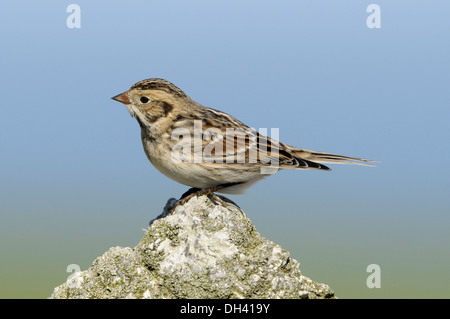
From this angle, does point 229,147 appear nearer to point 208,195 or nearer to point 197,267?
point 208,195

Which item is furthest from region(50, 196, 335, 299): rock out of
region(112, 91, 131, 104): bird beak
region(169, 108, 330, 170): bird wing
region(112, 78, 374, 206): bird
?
region(112, 91, 131, 104): bird beak

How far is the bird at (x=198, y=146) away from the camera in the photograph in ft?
29.2

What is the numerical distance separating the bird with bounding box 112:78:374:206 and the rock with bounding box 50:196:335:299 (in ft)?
3.12

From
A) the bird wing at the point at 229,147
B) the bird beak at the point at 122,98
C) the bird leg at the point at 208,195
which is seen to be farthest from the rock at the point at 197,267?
the bird beak at the point at 122,98

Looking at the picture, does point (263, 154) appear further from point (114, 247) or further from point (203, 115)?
point (114, 247)

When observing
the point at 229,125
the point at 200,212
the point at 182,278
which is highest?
the point at 229,125

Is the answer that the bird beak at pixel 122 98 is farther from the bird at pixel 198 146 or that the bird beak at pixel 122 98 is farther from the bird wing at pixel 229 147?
the bird wing at pixel 229 147

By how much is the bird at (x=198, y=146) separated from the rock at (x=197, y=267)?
951 mm

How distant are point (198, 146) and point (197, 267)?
2165mm

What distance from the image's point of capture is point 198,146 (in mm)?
9062
